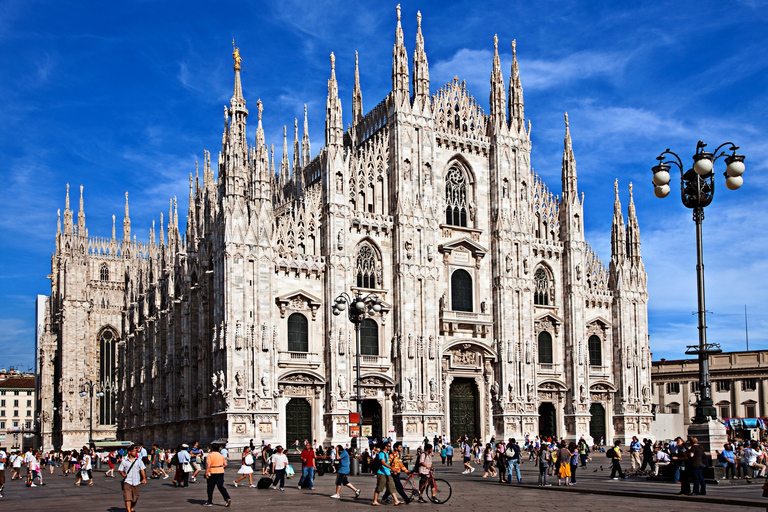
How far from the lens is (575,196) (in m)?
58.4

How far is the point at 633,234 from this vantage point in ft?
198

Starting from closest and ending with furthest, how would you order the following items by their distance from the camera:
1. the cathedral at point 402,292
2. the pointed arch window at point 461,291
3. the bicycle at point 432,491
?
the bicycle at point 432,491, the cathedral at point 402,292, the pointed arch window at point 461,291

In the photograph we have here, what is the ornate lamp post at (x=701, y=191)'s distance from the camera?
25156mm

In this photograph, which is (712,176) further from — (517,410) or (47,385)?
(47,385)

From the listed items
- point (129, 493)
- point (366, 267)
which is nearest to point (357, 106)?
point (366, 267)

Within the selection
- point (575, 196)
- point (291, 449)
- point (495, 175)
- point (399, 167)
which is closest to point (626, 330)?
point (575, 196)

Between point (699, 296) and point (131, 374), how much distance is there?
53.9 meters

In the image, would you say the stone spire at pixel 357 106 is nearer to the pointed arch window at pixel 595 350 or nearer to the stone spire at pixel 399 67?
the stone spire at pixel 399 67

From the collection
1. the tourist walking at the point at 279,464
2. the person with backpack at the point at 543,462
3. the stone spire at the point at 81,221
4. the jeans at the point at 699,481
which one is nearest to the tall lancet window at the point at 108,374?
the stone spire at the point at 81,221

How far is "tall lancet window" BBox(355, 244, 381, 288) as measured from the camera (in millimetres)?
50781

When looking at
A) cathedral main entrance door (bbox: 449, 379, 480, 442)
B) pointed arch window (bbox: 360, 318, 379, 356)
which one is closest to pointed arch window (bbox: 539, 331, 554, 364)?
cathedral main entrance door (bbox: 449, 379, 480, 442)

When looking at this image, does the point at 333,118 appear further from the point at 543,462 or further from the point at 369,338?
the point at 543,462

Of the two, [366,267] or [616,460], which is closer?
[616,460]

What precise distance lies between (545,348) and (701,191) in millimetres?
31712
